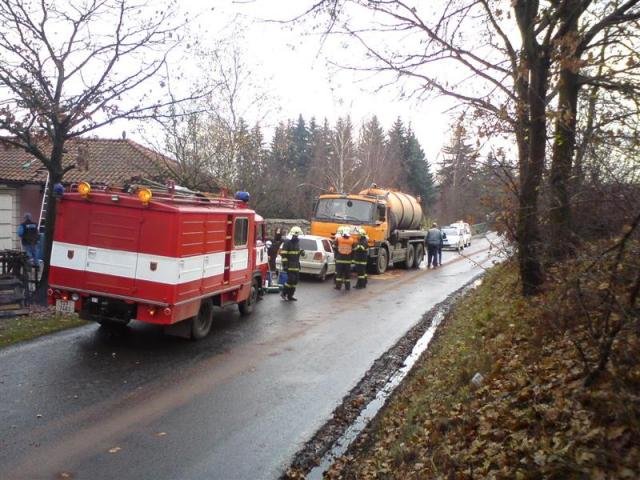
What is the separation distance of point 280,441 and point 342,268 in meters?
11.3

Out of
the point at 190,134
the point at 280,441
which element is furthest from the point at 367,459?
the point at 190,134

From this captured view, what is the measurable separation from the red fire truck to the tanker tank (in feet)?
44.3

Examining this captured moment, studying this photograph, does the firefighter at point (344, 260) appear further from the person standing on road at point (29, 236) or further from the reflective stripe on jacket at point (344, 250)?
the person standing on road at point (29, 236)

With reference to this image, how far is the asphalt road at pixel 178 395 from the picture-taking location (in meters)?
5.24

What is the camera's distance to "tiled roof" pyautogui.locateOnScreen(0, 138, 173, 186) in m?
19.3

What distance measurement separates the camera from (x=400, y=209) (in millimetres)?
23969

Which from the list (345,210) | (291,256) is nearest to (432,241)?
(345,210)

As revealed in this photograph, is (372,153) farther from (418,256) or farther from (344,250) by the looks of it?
(344,250)

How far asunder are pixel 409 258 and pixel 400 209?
2.27 m

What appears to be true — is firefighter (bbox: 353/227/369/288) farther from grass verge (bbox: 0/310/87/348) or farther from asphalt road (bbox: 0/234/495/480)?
grass verge (bbox: 0/310/87/348)

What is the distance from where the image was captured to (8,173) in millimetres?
19125

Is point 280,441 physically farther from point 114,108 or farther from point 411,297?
point 411,297

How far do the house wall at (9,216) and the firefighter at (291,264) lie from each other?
9662 mm

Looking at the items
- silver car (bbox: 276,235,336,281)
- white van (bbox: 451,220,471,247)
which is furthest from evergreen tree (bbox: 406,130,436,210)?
silver car (bbox: 276,235,336,281)
